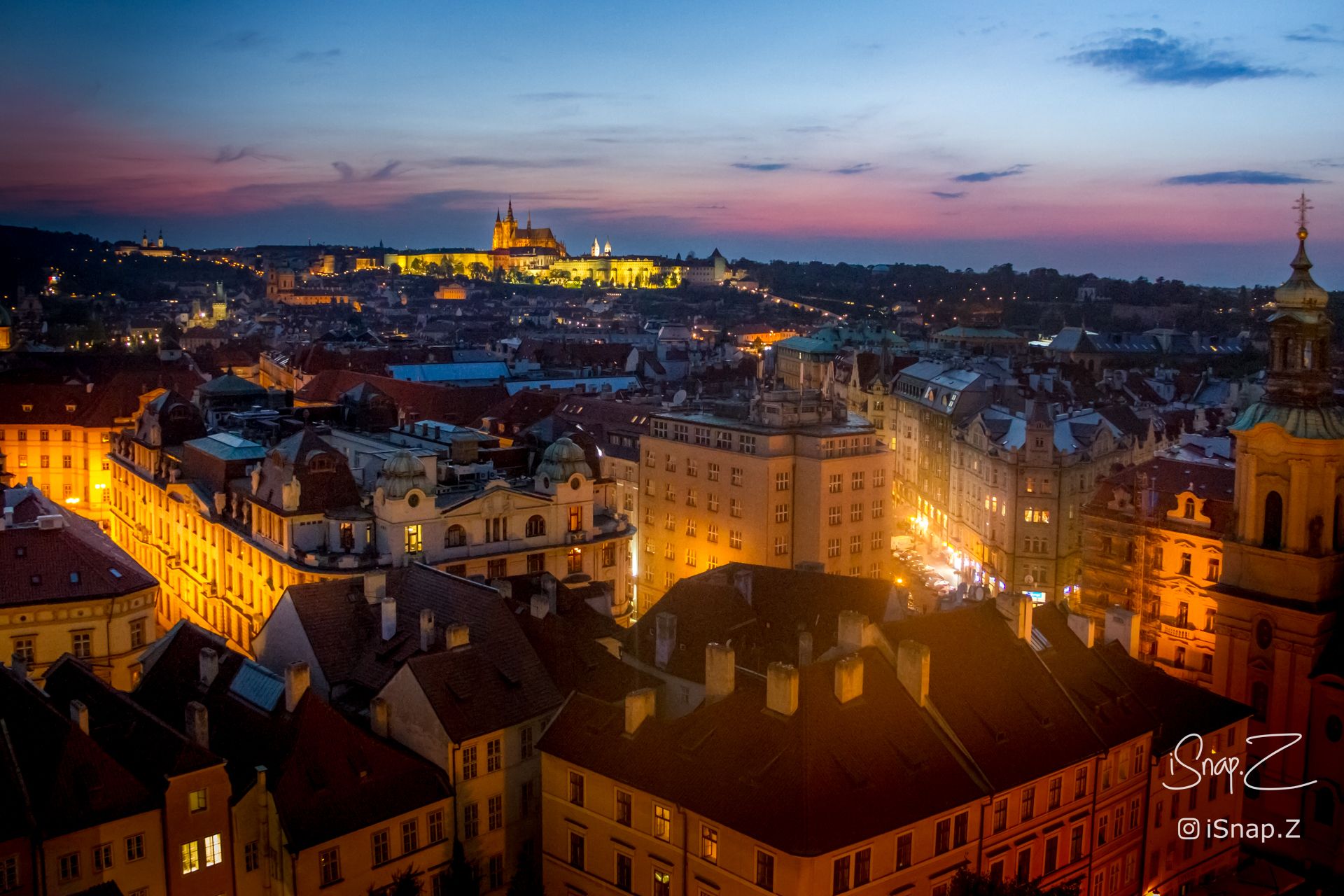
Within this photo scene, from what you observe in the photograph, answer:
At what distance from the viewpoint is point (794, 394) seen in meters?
71.6

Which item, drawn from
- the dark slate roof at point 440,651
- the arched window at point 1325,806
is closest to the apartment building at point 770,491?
the dark slate roof at point 440,651

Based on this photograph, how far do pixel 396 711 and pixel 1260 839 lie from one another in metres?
32.1

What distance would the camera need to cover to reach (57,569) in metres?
49.9

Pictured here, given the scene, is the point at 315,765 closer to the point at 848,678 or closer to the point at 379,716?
the point at 379,716

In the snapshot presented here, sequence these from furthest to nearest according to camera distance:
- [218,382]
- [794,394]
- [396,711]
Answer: [218,382] < [794,394] < [396,711]

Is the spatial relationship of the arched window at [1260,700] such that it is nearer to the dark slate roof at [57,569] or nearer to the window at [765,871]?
the window at [765,871]

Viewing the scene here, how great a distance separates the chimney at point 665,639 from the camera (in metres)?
45.1

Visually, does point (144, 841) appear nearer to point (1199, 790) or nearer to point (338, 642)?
point (338, 642)

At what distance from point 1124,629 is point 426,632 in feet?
84.3

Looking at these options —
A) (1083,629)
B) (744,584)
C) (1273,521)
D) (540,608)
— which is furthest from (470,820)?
(1273,521)

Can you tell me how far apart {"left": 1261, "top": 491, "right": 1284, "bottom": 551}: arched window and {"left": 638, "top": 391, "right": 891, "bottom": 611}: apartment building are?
81.7 ft

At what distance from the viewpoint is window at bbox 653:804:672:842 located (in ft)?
114

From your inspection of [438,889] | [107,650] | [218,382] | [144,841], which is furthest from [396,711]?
[218,382]

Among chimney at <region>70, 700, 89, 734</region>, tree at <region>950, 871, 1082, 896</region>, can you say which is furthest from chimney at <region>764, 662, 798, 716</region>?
chimney at <region>70, 700, 89, 734</region>
